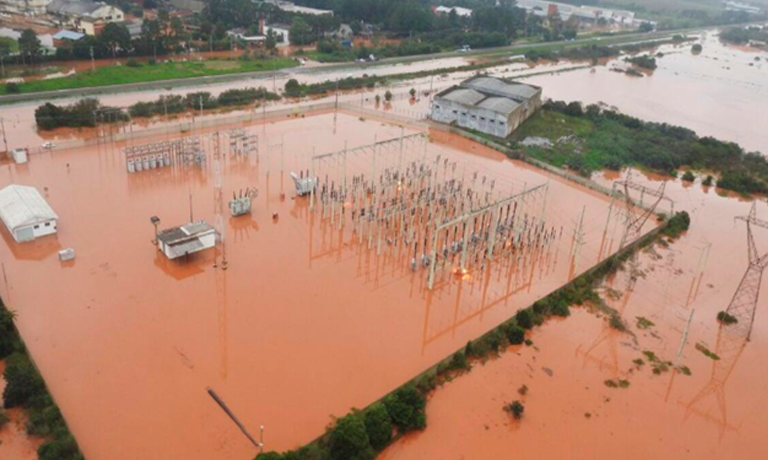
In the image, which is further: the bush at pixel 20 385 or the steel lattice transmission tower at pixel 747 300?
the steel lattice transmission tower at pixel 747 300

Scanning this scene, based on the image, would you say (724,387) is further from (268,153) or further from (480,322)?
(268,153)

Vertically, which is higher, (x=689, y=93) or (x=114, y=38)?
(x=114, y=38)

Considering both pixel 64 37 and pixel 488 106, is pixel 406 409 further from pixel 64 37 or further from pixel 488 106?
pixel 64 37

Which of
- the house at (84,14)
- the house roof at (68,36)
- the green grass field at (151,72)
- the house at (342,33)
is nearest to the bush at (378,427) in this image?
the green grass field at (151,72)

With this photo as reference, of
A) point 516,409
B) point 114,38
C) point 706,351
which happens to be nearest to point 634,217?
point 706,351

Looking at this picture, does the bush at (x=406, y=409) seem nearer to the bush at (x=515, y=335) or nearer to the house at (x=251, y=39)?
the bush at (x=515, y=335)

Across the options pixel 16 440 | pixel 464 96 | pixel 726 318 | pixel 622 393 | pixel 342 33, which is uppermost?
pixel 342 33

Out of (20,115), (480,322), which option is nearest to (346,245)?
(480,322)
